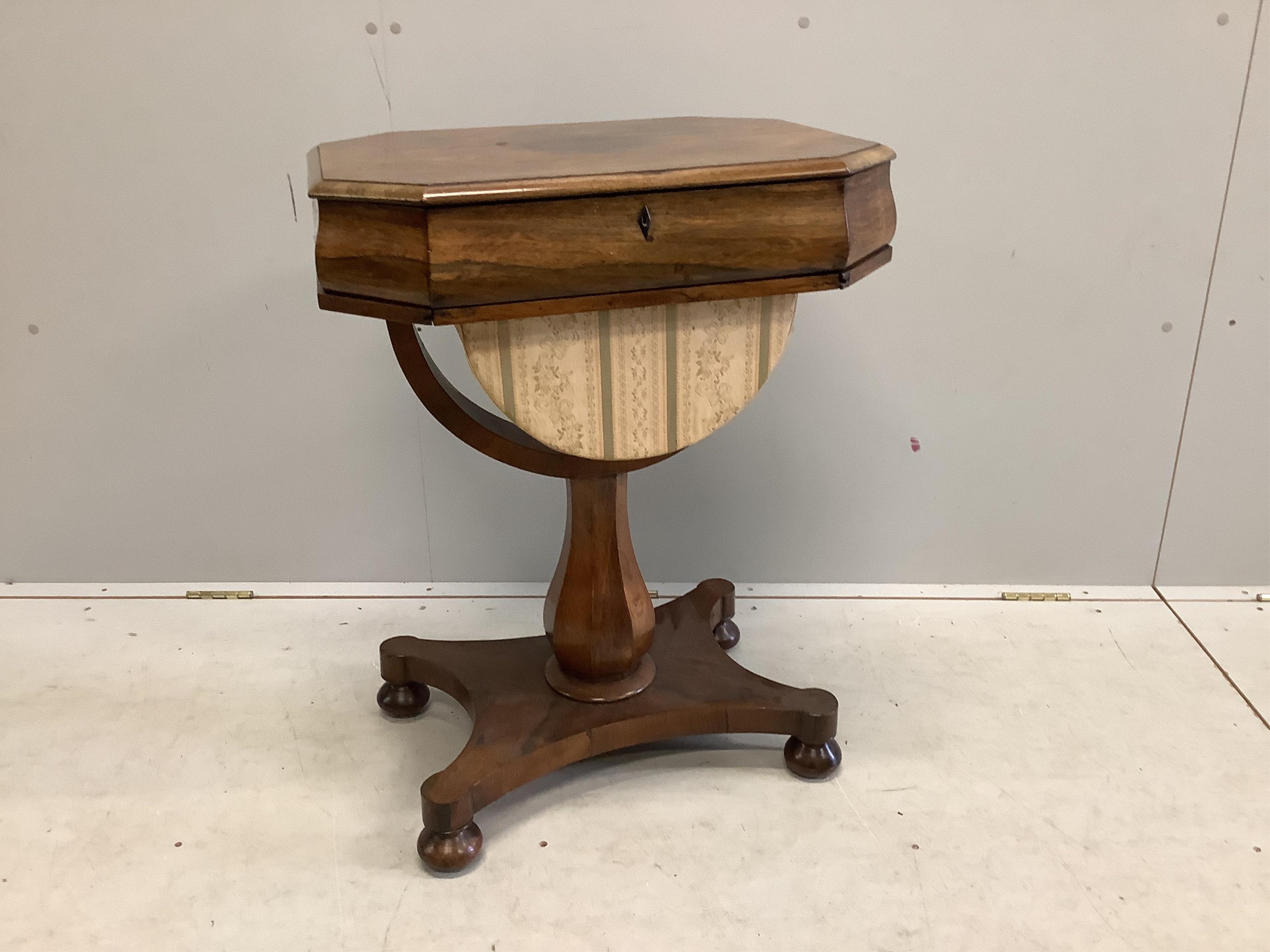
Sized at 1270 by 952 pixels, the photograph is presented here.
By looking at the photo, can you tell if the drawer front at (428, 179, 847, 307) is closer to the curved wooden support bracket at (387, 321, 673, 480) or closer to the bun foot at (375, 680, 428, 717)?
the curved wooden support bracket at (387, 321, 673, 480)

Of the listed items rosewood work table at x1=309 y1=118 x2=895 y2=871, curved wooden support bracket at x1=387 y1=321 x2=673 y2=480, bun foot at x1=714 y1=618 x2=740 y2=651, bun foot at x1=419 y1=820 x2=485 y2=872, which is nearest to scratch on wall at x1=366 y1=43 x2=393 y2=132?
rosewood work table at x1=309 y1=118 x2=895 y2=871

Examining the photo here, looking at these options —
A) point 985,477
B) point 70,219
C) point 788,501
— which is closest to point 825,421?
point 788,501

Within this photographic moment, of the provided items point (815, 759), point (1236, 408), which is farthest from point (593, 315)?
point (1236, 408)

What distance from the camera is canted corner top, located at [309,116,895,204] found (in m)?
1.12

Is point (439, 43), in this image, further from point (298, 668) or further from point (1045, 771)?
point (1045, 771)

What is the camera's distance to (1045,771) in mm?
1607

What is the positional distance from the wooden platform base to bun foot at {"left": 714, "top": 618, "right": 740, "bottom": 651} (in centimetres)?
12

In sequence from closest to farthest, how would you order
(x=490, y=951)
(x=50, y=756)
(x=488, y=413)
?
(x=490, y=951) → (x=488, y=413) → (x=50, y=756)

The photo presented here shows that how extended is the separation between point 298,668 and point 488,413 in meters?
0.68

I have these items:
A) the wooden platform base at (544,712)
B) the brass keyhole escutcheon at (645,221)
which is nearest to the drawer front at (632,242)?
the brass keyhole escutcheon at (645,221)

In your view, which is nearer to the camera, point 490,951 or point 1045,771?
point 490,951

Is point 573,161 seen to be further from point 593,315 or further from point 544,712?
point 544,712

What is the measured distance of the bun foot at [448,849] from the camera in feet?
4.60

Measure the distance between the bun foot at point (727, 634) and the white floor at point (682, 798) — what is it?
25mm
